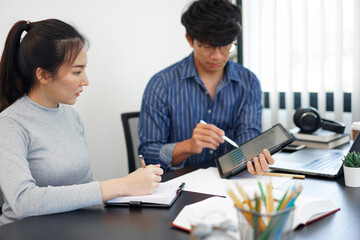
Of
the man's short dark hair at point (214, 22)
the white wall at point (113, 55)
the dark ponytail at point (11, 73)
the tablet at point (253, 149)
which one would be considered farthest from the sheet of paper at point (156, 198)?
the white wall at point (113, 55)

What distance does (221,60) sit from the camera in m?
1.66

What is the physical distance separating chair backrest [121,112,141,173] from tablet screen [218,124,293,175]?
0.77m

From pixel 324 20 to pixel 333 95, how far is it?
20.2 inches

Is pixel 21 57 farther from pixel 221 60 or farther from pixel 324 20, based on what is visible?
pixel 324 20

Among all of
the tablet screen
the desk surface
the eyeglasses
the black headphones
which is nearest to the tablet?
the tablet screen

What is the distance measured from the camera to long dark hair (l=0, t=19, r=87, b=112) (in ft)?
4.10

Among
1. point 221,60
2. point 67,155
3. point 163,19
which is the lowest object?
point 67,155

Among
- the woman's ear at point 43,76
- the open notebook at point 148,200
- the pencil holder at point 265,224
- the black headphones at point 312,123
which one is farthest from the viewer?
the black headphones at point 312,123

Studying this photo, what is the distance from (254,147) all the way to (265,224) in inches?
30.3

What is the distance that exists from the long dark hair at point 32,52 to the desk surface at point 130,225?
52cm

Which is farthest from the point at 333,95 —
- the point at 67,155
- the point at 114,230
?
the point at 114,230

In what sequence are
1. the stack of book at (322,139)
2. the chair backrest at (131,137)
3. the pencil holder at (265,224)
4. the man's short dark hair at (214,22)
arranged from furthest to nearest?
1. the chair backrest at (131,137)
2. the stack of book at (322,139)
3. the man's short dark hair at (214,22)
4. the pencil holder at (265,224)

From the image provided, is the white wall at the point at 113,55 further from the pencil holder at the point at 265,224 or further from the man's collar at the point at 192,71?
the pencil holder at the point at 265,224

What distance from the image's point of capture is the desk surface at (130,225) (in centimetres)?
85
